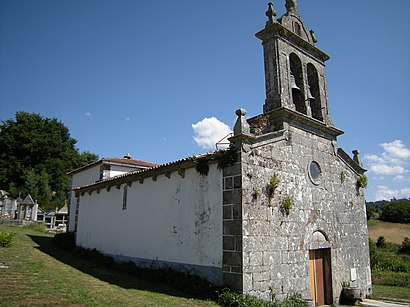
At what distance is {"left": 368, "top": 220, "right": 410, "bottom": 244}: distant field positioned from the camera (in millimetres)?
33312

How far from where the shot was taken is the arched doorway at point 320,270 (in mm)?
9820

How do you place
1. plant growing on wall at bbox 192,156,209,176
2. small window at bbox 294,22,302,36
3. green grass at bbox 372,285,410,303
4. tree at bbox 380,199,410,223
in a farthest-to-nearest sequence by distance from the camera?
tree at bbox 380,199,410,223 → small window at bbox 294,22,302,36 → green grass at bbox 372,285,410,303 → plant growing on wall at bbox 192,156,209,176

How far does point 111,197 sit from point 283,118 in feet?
28.8

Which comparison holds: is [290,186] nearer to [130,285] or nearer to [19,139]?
[130,285]

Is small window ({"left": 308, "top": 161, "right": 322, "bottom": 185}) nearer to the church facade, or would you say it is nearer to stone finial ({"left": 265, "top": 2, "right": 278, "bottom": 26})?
the church facade

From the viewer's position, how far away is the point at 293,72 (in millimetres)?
11414

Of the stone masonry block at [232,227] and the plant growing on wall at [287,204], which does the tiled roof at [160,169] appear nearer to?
the stone masonry block at [232,227]

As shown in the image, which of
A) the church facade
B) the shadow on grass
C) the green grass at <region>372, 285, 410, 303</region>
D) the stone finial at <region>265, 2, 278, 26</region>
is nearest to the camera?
the church facade

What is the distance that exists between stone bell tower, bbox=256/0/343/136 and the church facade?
1.5 inches

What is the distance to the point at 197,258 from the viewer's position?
8914 millimetres

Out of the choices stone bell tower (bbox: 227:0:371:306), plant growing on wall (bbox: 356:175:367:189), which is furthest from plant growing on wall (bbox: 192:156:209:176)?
plant growing on wall (bbox: 356:175:367:189)

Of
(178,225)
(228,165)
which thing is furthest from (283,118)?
(178,225)

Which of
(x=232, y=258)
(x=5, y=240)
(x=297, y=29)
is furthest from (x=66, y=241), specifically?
(x=297, y=29)

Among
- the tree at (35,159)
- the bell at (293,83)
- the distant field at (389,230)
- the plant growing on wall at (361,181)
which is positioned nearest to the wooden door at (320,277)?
the plant growing on wall at (361,181)
